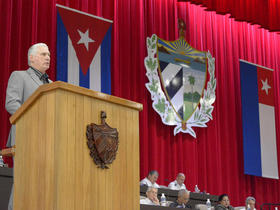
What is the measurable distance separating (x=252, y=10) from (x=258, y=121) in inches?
93.9

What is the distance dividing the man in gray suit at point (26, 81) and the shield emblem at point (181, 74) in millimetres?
6677

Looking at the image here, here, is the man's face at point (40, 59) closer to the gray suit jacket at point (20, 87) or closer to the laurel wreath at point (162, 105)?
the gray suit jacket at point (20, 87)

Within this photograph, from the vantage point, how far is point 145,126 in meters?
8.68

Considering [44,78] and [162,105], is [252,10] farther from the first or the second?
[44,78]

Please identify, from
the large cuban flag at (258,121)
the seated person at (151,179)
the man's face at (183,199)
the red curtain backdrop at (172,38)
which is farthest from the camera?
the large cuban flag at (258,121)

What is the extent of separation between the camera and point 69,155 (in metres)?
1.67

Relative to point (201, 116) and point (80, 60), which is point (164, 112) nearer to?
point (201, 116)

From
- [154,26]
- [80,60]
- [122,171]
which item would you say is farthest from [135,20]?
[122,171]

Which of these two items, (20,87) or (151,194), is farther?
(151,194)

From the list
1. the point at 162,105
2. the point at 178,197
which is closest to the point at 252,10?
the point at 162,105

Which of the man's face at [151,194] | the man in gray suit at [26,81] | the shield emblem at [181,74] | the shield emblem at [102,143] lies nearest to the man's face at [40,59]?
the man in gray suit at [26,81]

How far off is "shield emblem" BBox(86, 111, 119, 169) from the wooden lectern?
0.07 feet

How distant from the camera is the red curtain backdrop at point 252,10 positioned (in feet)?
29.2

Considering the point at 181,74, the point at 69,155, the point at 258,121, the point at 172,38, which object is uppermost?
the point at 172,38
